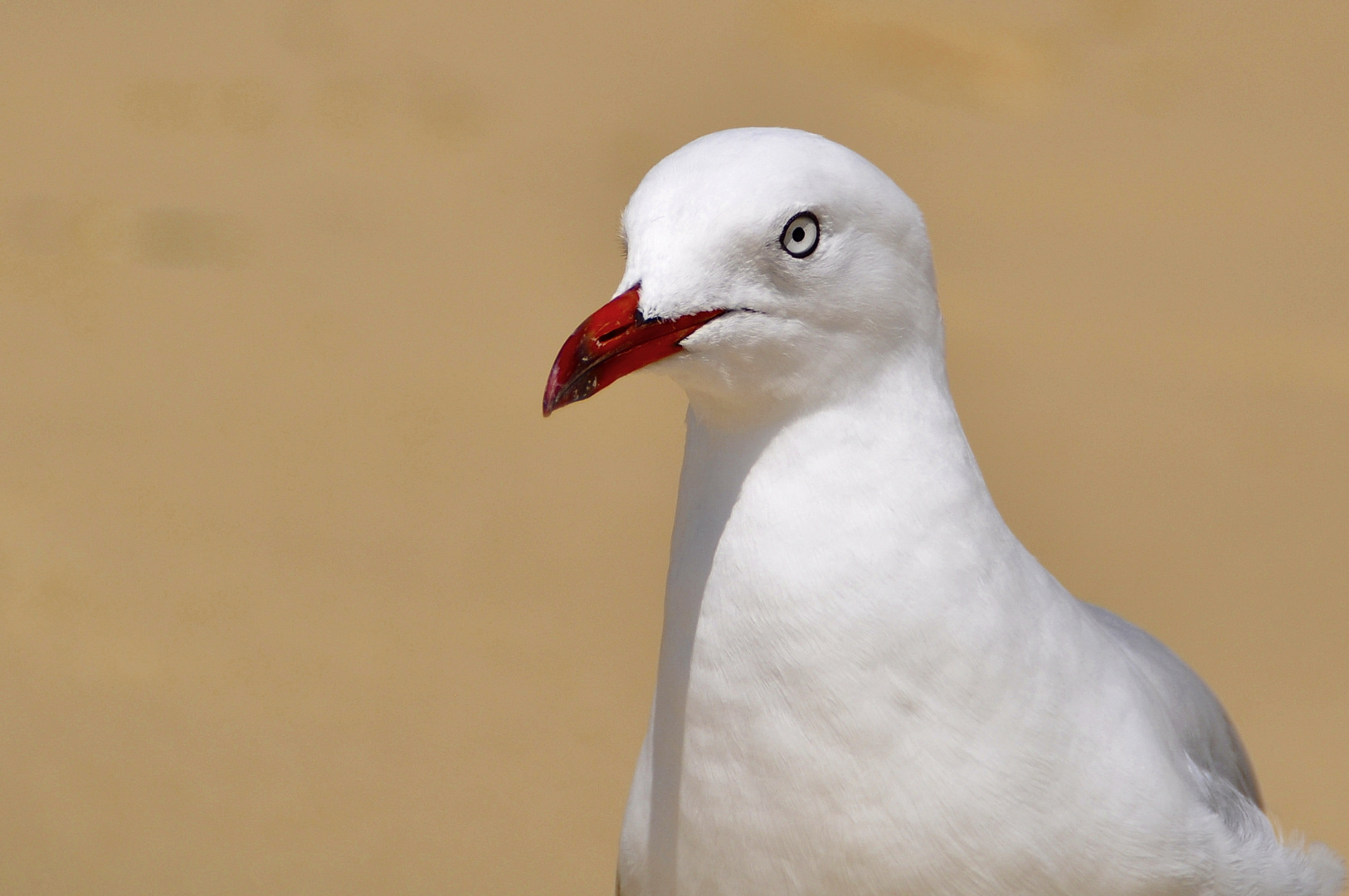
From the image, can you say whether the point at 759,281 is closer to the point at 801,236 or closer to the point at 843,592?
the point at 801,236

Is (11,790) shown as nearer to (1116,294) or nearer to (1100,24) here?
(1116,294)

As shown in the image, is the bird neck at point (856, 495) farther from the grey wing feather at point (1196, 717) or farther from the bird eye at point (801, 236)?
the grey wing feather at point (1196, 717)

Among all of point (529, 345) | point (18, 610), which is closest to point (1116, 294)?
point (529, 345)

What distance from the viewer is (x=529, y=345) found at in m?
6.38

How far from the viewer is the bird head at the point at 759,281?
2180 millimetres

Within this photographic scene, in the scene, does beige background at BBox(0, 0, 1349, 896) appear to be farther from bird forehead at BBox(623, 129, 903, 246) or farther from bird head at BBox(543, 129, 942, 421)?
bird forehead at BBox(623, 129, 903, 246)

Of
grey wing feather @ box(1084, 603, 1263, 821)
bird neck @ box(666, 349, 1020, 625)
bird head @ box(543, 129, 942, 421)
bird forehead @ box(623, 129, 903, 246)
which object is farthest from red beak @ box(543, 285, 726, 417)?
grey wing feather @ box(1084, 603, 1263, 821)

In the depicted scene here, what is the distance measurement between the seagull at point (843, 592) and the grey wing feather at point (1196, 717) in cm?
39

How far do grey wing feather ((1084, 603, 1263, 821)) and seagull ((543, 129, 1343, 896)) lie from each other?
1.27ft

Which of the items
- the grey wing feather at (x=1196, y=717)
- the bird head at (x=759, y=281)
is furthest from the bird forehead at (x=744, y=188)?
the grey wing feather at (x=1196, y=717)

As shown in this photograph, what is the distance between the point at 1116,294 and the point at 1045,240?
0.46 metres

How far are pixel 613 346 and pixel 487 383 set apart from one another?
413cm

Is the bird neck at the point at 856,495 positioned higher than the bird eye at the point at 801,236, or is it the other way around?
the bird eye at the point at 801,236

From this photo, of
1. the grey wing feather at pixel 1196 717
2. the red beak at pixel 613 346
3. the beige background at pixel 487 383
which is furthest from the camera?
the beige background at pixel 487 383
